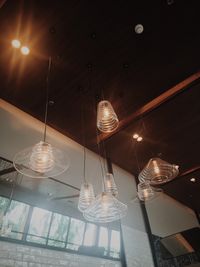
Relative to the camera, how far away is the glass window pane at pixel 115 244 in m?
3.61

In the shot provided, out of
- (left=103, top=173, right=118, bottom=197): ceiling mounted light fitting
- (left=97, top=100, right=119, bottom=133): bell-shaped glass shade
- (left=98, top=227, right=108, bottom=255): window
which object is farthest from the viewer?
(left=98, top=227, right=108, bottom=255): window

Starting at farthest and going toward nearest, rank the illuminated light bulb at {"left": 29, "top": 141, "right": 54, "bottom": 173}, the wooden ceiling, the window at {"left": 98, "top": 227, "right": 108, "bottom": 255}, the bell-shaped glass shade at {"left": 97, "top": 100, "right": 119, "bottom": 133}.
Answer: the window at {"left": 98, "top": 227, "right": 108, "bottom": 255}, the wooden ceiling, the bell-shaped glass shade at {"left": 97, "top": 100, "right": 119, "bottom": 133}, the illuminated light bulb at {"left": 29, "top": 141, "right": 54, "bottom": 173}

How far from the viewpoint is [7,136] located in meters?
3.25

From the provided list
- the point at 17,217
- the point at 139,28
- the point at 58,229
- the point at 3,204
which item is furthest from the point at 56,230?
the point at 139,28

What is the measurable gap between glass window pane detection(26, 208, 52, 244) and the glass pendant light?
3.90 feet

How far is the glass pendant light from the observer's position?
5.85 feet

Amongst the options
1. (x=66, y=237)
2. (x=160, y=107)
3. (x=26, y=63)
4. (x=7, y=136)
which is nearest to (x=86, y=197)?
(x=66, y=237)

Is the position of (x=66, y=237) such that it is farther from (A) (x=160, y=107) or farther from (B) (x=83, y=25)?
(B) (x=83, y=25)

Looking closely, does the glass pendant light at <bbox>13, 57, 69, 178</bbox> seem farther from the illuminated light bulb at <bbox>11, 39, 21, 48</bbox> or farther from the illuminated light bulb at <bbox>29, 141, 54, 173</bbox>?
the illuminated light bulb at <bbox>11, 39, 21, 48</bbox>

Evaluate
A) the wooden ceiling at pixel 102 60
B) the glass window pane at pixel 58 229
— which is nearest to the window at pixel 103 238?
the glass window pane at pixel 58 229

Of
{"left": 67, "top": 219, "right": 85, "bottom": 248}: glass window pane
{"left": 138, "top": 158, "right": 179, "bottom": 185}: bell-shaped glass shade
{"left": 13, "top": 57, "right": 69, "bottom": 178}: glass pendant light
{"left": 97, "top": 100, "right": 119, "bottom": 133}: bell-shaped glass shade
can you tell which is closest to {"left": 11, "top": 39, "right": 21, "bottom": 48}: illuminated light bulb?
{"left": 97, "top": 100, "right": 119, "bottom": 133}: bell-shaped glass shade

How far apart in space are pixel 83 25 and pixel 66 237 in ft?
9.19

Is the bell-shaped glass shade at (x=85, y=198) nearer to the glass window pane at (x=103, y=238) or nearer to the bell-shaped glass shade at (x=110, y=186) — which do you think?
the bell-shaped glass shade at (x=110, y=186)

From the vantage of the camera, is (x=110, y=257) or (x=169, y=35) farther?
(x=110, y=257)
